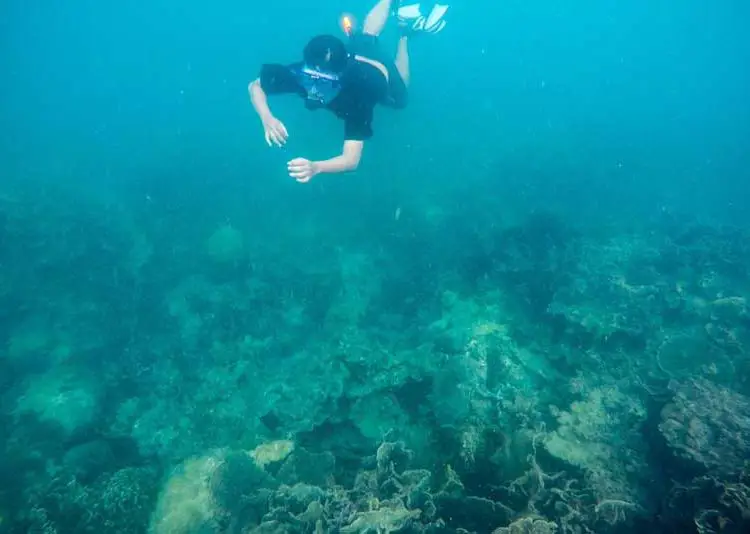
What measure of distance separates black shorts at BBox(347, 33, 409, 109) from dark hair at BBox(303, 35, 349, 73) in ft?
14.2

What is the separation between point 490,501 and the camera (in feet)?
13.6

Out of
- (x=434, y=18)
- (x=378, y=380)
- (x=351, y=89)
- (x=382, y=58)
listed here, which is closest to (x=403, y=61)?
(x=382, y=58)

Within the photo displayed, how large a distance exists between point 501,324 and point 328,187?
9100mm

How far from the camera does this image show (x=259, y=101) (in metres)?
5.62

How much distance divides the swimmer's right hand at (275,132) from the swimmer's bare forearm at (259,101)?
21cm

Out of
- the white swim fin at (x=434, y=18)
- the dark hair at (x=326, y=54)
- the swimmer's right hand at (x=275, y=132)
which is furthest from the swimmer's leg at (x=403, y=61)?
the swimmer's right hand at (x=275, y=132)

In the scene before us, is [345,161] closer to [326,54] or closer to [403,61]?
[326,54]

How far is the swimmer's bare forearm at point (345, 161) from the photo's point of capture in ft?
14.6

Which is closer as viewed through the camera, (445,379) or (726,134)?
(445,379)

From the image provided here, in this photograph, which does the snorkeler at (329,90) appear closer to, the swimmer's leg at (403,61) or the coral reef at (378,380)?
the coral reef at (378,380)

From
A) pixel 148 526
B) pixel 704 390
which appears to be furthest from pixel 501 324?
pixel 148 526

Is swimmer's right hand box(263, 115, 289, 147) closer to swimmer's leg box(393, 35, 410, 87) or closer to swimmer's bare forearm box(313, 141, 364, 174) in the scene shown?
swimmer's bare forearm box(313, 141, 364, 174)

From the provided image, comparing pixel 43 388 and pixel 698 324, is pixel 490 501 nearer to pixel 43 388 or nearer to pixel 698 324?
pixel 698 324

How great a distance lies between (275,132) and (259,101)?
1187 millimetres
